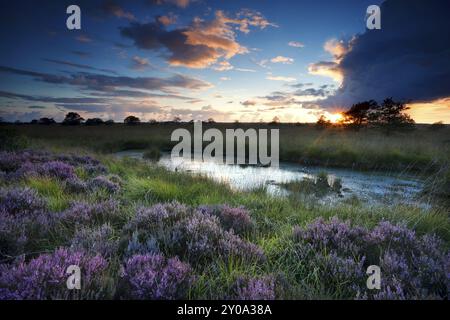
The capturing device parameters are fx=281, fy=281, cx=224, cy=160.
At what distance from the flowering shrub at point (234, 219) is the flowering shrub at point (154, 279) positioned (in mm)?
1711

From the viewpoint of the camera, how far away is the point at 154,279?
7.57ft

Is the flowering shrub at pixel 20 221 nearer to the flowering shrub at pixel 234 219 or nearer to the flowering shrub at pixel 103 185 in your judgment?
the flowering shrub at pixel 103 185

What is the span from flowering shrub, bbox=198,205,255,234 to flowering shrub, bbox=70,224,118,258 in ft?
4.98

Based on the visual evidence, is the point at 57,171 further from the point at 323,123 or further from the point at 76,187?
the point at 323,123

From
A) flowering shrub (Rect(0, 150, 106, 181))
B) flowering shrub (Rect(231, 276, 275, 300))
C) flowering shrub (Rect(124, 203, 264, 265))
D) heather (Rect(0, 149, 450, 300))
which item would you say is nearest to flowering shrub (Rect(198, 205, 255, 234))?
heather (Rect(0, 149, 450, 300))

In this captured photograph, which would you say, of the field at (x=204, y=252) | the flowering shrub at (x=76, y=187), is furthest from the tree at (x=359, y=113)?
the flowering shrub at (x=76, y=187)

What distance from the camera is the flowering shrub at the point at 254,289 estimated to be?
7.23 ft

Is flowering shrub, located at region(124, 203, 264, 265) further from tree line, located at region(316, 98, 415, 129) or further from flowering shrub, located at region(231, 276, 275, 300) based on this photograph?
tree line, located at region(316, 98, 415, 129)

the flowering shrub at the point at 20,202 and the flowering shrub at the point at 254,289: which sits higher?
the flowering shrub at the point at 20,202
